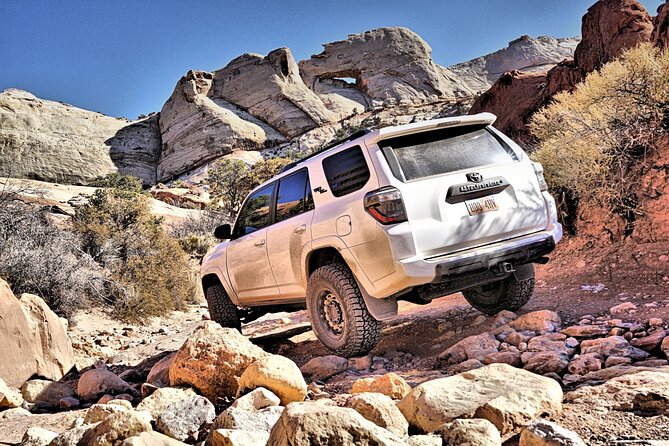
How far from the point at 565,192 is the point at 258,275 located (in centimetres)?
554

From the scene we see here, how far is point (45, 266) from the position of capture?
27.9ft

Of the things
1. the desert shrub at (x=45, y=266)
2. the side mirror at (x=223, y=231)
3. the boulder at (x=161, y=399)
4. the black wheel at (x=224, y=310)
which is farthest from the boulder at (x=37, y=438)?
the desert shrub at (x=45, y=266)

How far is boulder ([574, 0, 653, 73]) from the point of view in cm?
1731

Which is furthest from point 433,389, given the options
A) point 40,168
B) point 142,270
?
point 40,168

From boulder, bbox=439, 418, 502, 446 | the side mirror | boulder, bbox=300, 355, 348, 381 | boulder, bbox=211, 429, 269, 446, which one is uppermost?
the side mirror

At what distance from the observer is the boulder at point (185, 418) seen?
2.83 metres

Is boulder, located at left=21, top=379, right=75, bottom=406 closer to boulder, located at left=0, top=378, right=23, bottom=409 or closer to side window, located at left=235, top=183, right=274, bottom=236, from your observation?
boulder, located at left=0, top=378, right=23, bottom=409

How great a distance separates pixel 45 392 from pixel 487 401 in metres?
3.80

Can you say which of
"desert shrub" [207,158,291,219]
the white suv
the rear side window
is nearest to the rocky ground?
the white suv

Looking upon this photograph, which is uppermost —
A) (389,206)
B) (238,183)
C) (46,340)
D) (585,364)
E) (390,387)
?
(238,183)

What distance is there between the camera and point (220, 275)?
6.74 m

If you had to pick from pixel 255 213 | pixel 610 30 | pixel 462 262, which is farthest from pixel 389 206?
pixel 610 30

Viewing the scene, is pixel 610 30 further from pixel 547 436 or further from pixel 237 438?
pixel 237 438

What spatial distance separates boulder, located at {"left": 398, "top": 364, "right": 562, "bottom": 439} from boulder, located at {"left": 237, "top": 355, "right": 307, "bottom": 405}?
77 cm
